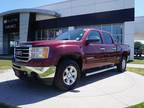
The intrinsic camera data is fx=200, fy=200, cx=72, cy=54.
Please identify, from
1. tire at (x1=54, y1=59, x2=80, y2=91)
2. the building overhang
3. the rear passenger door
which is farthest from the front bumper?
the building overhang

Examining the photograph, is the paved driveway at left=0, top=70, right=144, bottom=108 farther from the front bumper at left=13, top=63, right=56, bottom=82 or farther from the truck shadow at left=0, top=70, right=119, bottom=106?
the front bumper at left=13, top=63, right=56, bottom=82

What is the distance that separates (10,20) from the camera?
33969 millimetres

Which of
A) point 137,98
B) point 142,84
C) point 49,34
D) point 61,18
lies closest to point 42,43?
point 137,98

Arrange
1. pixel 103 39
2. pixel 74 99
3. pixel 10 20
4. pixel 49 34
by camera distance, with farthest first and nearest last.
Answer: pixel 10 20
pixel 49 34
pixel 103 39
pixel 74 99

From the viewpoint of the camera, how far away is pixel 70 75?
20.2 ft

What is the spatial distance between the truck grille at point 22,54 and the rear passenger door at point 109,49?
3441mm

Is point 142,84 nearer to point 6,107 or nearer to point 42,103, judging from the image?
point 42,103

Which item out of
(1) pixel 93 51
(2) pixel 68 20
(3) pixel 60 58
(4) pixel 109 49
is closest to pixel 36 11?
(2) pixel 68 20

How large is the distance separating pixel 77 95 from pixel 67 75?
720mm

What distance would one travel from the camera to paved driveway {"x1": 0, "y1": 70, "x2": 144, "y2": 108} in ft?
16.4

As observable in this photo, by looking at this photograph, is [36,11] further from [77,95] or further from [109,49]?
[77,95]

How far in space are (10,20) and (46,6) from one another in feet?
24.0

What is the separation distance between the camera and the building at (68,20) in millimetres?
21750

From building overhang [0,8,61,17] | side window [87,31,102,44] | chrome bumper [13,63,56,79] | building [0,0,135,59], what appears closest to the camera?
chrome bumper [13,63,56,79]
